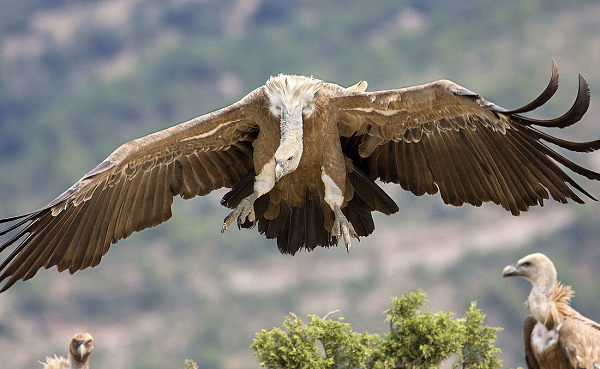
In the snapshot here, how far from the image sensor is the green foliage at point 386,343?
642 centimetres

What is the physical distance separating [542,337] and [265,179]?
3477 millimetres

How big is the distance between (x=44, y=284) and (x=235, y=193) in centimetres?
5024

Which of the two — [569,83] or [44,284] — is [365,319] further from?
A: [569,83]

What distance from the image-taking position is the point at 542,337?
26.2ft

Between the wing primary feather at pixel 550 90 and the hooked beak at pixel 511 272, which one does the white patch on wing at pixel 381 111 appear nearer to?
the wing primary feather at pixel 550 90

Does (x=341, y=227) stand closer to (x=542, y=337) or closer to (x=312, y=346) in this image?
(x=312, y=346)

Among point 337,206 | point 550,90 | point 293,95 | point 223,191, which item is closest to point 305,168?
point 337,206

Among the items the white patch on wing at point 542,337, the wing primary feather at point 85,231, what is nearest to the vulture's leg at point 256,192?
the wing primary feather at point 85,231

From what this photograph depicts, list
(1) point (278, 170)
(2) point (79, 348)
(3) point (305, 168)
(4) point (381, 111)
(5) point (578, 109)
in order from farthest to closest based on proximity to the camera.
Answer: (2) point (79, 348) < (3) point (305, 168) < (4) point (381, 111) < (1) point (278, 170) < (5) point (578, 109)

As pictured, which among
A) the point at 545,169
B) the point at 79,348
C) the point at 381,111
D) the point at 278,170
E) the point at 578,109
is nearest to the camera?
the point at 578,109

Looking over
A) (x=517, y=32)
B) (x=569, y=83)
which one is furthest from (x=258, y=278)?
(x=517, y=32)

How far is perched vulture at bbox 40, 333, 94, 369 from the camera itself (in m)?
7.55

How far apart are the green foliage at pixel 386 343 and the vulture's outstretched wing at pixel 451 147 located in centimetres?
105

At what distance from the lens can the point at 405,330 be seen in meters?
6.61
